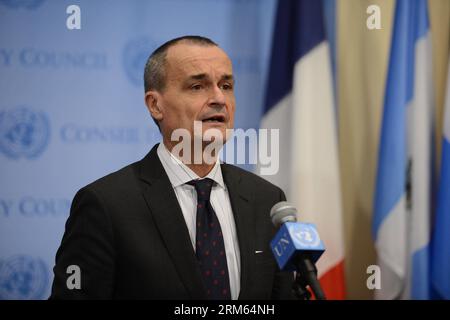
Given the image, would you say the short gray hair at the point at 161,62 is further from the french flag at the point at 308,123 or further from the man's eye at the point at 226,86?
the french flag at the point at 308,123

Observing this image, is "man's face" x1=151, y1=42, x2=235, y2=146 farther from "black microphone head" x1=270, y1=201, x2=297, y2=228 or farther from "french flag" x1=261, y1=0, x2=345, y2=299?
"french flag" x1=261, y1=0, x2=345, y2=299

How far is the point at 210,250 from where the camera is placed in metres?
1.77

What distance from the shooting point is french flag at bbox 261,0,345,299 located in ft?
10.5

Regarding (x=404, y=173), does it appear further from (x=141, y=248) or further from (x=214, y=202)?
(x=141, y=248)

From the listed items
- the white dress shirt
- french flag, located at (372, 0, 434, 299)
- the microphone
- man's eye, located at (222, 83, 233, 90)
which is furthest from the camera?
french flag, located at (372, 0, 434, 299)

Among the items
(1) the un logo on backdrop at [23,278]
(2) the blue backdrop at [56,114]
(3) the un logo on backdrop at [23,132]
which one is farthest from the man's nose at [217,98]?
(1) the un logo on backdrop at [23,278]

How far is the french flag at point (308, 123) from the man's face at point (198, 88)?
1293mm

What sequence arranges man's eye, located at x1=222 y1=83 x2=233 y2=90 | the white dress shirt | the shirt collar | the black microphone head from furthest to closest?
man's eye, located at x1=222 y1=83 x2=233 y2=90 → the shirt collar → the white dress shirt → the black microphone head

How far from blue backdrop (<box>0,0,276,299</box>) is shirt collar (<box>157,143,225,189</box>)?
1.27 metres

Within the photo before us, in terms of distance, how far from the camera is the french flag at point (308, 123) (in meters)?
3.21

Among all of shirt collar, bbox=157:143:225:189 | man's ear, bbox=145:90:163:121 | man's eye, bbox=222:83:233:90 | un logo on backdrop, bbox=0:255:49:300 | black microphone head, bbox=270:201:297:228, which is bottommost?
un logo on backdrop, bbox=0:255:49:300

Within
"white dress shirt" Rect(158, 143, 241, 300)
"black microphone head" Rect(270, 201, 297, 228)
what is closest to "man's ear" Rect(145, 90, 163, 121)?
"white dress shirt" Rect(158, 143, 241, 300)

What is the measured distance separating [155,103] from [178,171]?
0.32 m
